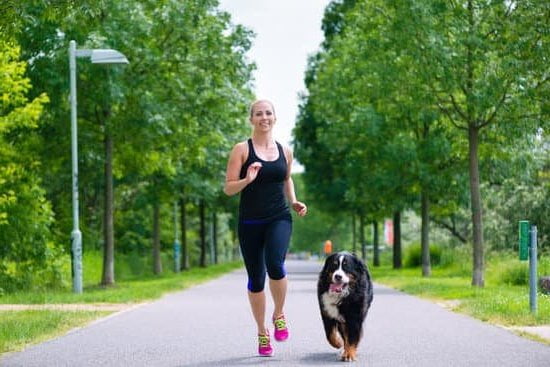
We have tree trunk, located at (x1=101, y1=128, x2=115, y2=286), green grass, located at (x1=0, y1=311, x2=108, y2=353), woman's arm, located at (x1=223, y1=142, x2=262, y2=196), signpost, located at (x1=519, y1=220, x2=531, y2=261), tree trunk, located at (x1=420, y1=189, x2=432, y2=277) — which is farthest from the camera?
tree trunk, located at (x1=420, y1=189, x2=432, y2=277)

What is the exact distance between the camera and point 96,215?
46.1 metres

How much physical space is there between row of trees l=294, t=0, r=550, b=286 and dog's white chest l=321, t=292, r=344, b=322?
11.1m

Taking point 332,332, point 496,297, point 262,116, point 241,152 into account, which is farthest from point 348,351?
point 496,297

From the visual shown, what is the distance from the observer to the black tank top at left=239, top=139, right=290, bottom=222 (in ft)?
29.6

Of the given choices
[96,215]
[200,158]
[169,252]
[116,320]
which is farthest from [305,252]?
[116,320]

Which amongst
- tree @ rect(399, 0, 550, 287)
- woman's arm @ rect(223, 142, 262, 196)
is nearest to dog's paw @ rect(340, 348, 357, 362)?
woman's arm @ rect(223, 142, 262, 196)

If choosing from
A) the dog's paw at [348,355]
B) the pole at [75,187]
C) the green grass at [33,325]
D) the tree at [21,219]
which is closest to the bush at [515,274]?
the pole at [75,187]

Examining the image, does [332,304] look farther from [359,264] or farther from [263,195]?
[263,195]

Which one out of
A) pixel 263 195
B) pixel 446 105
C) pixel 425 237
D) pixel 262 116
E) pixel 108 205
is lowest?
pixel 425 237

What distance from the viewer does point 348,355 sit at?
29.7 feet

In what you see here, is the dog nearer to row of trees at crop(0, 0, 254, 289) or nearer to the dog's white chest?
the dog's white chest

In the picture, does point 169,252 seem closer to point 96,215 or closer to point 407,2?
point 96,215

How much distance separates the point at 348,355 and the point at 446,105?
16.6 m

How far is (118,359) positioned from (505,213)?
95.0ft
